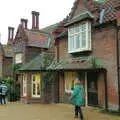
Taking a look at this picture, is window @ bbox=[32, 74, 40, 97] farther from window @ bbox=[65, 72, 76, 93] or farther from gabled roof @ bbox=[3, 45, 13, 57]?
gabled roof @ bbox=[3, 45, 13, 57]

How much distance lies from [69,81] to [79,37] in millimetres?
3783

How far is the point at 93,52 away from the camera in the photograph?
2127cm


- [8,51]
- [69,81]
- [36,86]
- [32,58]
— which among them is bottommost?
[36,86]

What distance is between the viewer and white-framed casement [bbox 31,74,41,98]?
26578 mm

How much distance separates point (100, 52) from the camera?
20531mm

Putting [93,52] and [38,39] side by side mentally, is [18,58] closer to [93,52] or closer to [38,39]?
[38,39]

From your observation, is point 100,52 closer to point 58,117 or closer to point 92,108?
point 92,108

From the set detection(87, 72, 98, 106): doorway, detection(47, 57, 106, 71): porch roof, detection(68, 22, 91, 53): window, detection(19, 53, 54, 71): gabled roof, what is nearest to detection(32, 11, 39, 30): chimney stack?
detection(19, 53, 54, 71): gabled roof

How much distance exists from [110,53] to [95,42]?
6.25 feet

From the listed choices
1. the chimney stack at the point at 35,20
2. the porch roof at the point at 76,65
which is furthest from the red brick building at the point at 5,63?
the porch roof at the point at 76,65

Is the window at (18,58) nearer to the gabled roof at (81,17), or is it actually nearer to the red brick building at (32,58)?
the red brick building at (32,58)

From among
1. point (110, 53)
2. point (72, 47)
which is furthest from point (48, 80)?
point (110, 53)

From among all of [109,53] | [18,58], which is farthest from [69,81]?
[18,58]

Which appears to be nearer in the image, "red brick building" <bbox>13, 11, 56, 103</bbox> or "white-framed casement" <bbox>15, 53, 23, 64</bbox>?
"red brick building" <bbox>13, 11, 56, 103</bbox>
